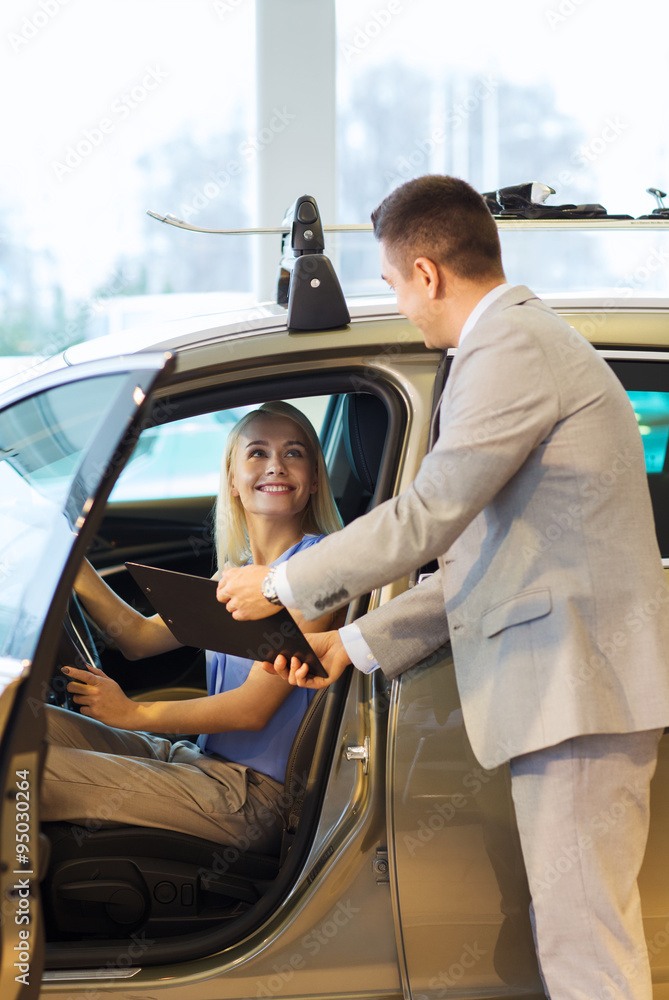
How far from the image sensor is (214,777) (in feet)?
6.17

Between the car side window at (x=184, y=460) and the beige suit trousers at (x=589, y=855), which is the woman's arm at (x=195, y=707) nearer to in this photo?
the beige suit trousers at (x=589, y=855)

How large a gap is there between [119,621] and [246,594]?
0.72 m

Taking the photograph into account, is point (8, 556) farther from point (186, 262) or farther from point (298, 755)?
point (186, 262)

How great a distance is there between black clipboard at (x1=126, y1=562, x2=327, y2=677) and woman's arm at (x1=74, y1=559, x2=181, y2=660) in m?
0.44

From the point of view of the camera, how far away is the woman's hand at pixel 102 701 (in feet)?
6.10

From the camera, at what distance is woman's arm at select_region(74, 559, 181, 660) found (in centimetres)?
211

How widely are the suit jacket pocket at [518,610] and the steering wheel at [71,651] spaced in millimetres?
912

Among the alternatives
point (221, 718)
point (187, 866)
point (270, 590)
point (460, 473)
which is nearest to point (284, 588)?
point (270, 590)

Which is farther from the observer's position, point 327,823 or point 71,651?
point 71,651

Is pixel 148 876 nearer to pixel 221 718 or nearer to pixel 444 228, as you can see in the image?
pixel 221 718

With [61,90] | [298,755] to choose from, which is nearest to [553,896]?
[298,755]

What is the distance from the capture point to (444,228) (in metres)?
1.56

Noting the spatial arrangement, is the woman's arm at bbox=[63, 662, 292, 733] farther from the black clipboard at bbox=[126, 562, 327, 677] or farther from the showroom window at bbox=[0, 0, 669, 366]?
the showroom window at bbox=[0, 0, 669, 366]

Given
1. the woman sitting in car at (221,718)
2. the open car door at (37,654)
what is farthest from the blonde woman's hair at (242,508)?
the open car door at (37,654)
